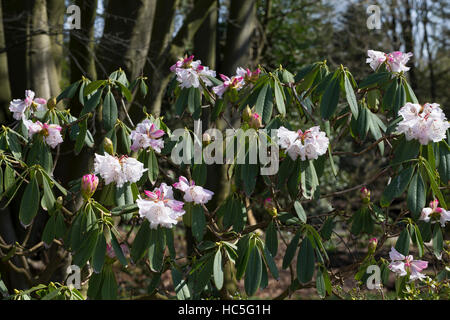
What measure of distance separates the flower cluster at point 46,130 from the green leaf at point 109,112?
0.16m

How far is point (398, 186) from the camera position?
A: 1449 mm

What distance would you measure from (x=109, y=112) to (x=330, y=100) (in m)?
0.78

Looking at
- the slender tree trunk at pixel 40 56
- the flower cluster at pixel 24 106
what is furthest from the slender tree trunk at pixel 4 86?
the flower cluster at pixel 24 106

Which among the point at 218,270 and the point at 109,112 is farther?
the point at 109,112

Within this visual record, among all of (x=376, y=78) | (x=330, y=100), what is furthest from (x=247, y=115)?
(x=376, y=78)

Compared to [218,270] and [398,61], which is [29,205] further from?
[398,61]

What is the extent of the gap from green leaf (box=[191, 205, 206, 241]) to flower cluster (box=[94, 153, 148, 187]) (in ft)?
0.73

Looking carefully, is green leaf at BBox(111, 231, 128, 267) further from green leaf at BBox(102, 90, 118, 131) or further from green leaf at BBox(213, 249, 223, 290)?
green leaf at BBox(102, 90, 118, 131)

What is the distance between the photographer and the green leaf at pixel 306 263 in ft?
4.79

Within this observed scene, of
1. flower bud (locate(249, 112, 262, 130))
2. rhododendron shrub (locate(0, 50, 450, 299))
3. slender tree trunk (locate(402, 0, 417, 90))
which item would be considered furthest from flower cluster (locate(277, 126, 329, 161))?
slender tree trunk (locate(402, 0, 417, 90))

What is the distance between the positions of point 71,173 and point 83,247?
5.19ft
